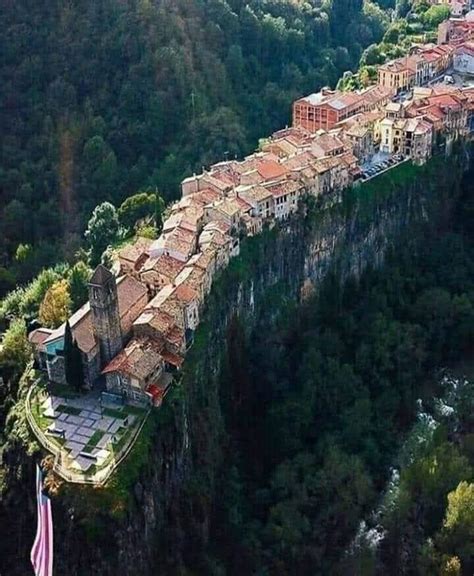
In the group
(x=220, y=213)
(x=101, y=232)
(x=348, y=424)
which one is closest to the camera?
(x=348, y=424)

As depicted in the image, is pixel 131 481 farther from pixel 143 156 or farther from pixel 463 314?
pixel 143 156

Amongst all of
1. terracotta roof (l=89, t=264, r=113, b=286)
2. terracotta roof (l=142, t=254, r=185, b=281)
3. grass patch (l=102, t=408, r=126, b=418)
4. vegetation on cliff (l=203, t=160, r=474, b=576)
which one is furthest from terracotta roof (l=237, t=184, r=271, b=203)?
grass patch (l=102, t=408, r=126, b=418)

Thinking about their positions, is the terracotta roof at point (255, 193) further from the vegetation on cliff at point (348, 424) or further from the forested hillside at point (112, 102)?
the forested hillside at point (112, 102)

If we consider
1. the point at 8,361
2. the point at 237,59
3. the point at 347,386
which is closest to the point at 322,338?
the point at 347,386

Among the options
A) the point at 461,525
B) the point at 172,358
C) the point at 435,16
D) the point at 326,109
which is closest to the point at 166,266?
the point at 172,358

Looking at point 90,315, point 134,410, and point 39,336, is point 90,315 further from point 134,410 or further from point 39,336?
point 134,410

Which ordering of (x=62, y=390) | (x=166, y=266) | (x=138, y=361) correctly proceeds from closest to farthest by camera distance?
(x=138, y=361) → (x=62, y=390) → (x=166, y=266)

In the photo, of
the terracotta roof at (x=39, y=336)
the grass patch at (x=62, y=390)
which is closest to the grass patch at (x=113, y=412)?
the grass patch at (x=62, y=390)
